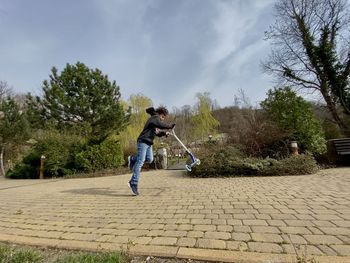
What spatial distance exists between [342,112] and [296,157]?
892cm

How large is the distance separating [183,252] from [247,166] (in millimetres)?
5574

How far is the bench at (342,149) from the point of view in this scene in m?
9.04

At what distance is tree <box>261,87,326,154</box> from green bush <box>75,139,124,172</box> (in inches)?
307

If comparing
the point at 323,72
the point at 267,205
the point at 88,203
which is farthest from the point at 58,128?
the point at 323,72

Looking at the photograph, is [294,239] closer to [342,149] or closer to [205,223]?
[205,223]

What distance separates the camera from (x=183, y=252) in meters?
2.27

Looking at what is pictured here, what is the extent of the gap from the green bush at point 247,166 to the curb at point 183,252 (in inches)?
215

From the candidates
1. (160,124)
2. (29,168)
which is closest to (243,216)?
(160,124)

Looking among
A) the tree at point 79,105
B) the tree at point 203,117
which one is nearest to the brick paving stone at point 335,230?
the tree at point 79,105

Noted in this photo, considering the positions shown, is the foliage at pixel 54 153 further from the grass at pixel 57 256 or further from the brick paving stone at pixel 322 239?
the brick paving stone at pixel 322 239

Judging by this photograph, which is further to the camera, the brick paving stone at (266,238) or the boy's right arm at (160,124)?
the boy's right arm at (160,124)

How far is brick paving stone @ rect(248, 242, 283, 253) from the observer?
216 cm

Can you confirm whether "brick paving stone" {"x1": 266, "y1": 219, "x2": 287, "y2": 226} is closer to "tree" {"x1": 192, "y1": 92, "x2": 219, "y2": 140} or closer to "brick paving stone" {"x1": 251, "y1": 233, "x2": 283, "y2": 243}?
"brick paving stone" {"x1": 251, "y1": 233, "x2": 283, "y2": 243}

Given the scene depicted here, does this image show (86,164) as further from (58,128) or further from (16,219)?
(16,219)
